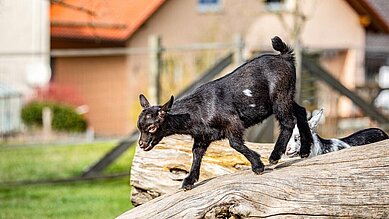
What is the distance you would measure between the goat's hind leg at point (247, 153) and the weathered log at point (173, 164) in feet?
4.29

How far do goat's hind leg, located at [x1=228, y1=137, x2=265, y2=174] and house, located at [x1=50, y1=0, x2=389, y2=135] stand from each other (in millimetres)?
19103

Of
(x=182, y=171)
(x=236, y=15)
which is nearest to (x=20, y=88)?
(x=236, y=15)

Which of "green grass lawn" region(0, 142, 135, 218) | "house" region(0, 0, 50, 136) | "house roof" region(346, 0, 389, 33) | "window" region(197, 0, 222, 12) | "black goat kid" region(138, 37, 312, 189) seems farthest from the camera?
"house roof" region(346, 0, 389, 33)

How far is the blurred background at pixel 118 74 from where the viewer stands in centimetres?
1527

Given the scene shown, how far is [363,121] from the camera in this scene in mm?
20953

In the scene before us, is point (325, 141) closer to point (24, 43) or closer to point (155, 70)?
point (155, 70)

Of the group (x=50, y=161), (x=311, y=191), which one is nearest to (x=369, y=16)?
(x=50, y=161)

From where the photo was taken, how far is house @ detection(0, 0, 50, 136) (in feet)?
88.9

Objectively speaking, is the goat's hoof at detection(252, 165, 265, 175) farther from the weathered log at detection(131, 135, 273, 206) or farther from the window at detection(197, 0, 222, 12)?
the window at detection(197, 0, 222, 12)

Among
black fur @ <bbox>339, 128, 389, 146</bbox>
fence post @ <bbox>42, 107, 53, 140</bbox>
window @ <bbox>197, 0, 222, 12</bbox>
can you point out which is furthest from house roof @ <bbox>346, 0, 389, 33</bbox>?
black fur @ <bbox>339, 128, 389, 146</bbox>

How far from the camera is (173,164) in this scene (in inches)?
324

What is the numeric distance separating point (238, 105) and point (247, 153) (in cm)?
34

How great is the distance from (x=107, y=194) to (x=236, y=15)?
20.1 m

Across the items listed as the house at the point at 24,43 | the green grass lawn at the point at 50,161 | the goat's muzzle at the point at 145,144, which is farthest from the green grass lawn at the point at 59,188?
the goat's muzzle at the point at 145,144
